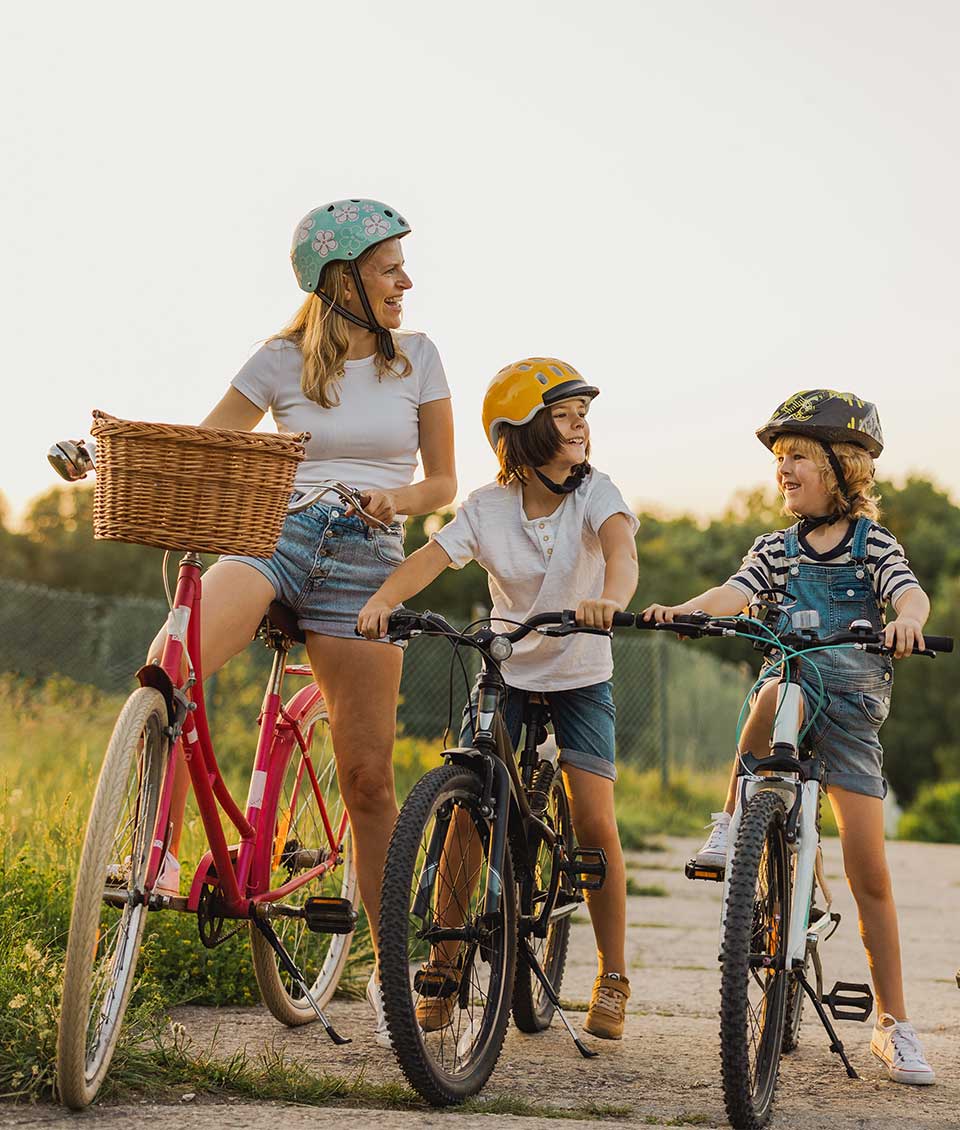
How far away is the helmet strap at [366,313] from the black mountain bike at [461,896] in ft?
2.87

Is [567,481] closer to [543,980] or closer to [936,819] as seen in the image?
[543,980]

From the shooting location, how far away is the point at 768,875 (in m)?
3.50

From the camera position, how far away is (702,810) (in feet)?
50.5

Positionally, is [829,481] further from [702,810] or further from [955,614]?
[955,614]

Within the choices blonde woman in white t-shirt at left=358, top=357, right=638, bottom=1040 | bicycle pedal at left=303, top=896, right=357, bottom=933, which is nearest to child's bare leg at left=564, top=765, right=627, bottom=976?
blonde woman in white t-shirt at left=358, top=357, right=638, bottom=1040

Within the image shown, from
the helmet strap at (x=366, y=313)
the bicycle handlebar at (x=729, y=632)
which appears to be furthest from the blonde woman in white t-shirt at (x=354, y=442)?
the bicycle handlebar at (x=729, y=632)

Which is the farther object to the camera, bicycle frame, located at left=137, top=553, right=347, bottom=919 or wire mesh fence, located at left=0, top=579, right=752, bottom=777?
wire mesh fence, located at left=0, top=579, right=752, bottom=777

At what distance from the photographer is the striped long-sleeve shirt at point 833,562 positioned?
13.0ft

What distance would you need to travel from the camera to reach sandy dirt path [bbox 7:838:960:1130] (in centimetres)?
314

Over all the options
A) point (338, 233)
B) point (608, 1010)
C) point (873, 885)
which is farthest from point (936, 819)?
point (338, 233)

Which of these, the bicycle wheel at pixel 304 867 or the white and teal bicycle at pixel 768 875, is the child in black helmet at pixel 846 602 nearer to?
the white and teal bicycle at pixel 768 875

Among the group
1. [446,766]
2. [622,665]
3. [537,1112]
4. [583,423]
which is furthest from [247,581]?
[622,665]

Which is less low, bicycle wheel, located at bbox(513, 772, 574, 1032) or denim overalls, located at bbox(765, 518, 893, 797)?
denim overalls, located at bbox(765, 518, 893, 797)

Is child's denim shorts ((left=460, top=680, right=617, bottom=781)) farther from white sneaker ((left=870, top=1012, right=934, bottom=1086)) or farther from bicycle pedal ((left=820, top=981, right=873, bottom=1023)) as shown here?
white sneaker ((left=870, top=1012, right=934, bottom=1086))
